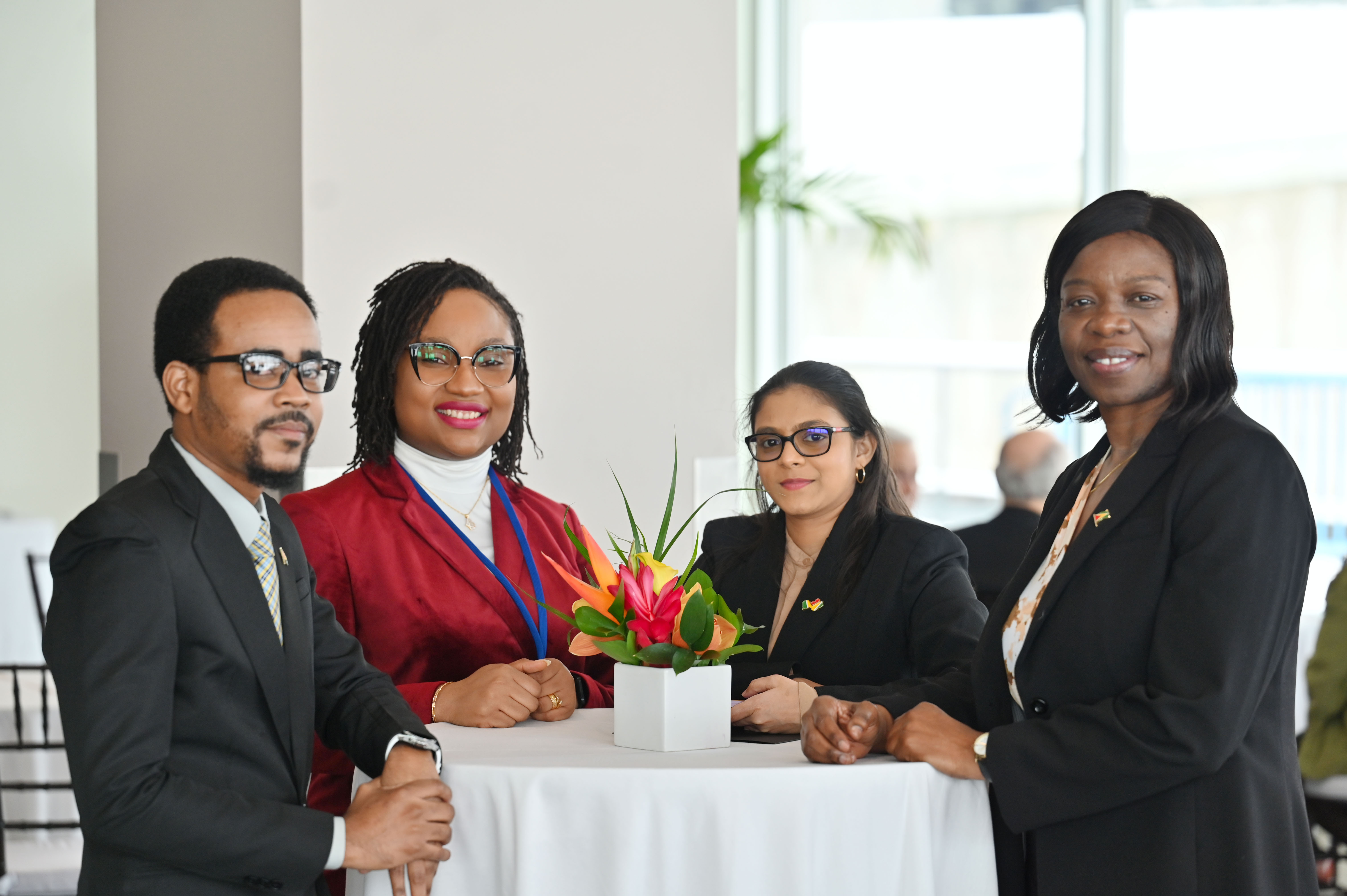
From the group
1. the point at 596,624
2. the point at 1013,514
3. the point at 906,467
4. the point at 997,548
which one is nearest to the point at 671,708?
the point at 596,624

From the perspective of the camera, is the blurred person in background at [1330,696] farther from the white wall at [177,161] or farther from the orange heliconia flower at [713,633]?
the white wall at [177,161]

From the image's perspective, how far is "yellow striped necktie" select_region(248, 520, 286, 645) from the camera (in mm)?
1781

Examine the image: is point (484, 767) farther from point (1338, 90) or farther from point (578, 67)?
point (1338, 90)

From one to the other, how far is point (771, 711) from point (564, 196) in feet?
7.73

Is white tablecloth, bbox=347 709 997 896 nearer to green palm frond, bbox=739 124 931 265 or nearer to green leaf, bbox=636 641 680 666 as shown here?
green leaf, bbox=636 641 680 666

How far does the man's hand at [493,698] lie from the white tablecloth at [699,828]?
24 centimetres

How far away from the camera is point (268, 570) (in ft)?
5.90

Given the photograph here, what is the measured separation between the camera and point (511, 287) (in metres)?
3.99

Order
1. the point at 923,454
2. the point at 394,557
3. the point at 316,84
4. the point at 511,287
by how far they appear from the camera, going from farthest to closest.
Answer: the point at 923,454
the point at 511,287
the point at 316,84
the point at 394,557

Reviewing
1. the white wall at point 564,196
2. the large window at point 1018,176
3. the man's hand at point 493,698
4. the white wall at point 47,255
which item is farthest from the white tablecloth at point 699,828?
the white wall at point 47,255

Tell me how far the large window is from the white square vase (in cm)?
520

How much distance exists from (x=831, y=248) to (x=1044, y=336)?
224 inches

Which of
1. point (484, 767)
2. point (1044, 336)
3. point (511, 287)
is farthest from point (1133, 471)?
point (511, 287)

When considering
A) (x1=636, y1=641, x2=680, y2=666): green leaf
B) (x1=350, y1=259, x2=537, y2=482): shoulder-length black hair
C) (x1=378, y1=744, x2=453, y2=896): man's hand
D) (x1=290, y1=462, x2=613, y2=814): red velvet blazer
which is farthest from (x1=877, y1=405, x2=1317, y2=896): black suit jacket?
(x1=350, y1=259, x2=537, y2=482): shoulder-length black hair
